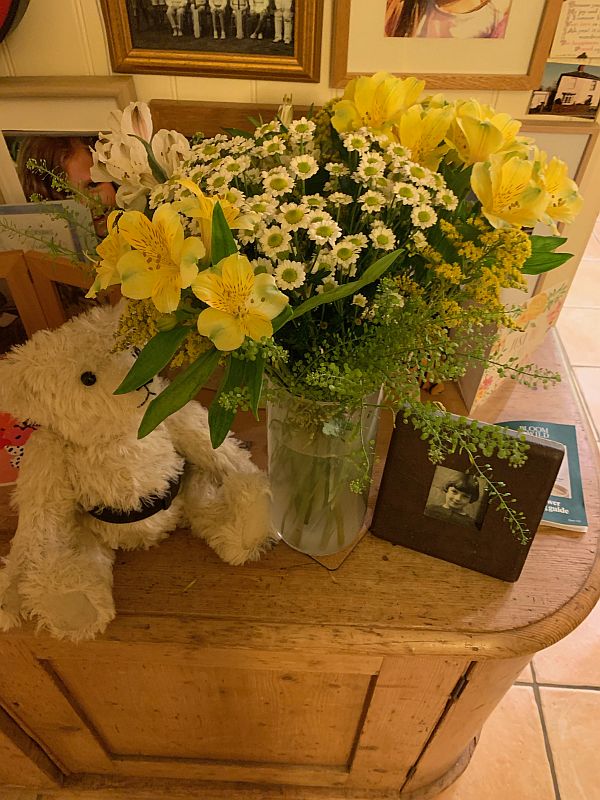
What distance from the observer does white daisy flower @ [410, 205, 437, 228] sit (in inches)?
20.9

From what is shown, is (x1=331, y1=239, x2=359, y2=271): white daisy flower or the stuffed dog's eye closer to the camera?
(x1=331, y1=239, x2=359, y2=271): white daisy flower

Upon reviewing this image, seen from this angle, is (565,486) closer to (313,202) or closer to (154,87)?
(313,202)

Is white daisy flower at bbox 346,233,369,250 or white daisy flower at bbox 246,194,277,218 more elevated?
white daisy flower at bbox 246,194,277,218

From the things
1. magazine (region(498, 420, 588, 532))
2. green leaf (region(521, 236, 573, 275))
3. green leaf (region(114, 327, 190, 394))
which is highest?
green leaf (region(521, 236, 573, 275))


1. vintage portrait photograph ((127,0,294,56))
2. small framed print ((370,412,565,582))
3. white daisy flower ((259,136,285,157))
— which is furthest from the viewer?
vintage portrait photograph ((127,0,294,56))

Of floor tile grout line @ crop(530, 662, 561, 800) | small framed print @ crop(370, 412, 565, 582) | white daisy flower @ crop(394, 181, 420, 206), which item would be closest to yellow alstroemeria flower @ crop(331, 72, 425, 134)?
white daisy flower @ crop(394, 181, 420, 206)

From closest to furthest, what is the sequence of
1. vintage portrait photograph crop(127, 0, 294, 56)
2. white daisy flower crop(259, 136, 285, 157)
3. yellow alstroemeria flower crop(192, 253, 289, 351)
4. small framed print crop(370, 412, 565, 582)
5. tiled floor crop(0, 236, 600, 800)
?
yellow alstroemeria flower crop(192, 253, 289, 351), white daisy flower crop(259, 136, 285, 157), small framed print crop(370, 412, 565, 582), vintage portrait photograph crop(127, 0, 294, 56), tiled floor crop(0, 236, 600, 800)

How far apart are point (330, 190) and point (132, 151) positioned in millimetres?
198

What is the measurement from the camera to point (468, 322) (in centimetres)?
58

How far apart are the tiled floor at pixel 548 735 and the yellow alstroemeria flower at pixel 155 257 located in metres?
1.22

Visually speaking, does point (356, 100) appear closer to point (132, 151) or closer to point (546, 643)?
point (132, 151)

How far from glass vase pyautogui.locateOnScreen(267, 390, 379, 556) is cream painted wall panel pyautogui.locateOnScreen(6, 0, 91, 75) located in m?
0.60

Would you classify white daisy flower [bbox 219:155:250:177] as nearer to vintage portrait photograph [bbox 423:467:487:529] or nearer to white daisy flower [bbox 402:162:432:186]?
white daisy flower [bbox 402:162:432:186]

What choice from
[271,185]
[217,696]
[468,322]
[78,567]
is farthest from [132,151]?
[217,696]
